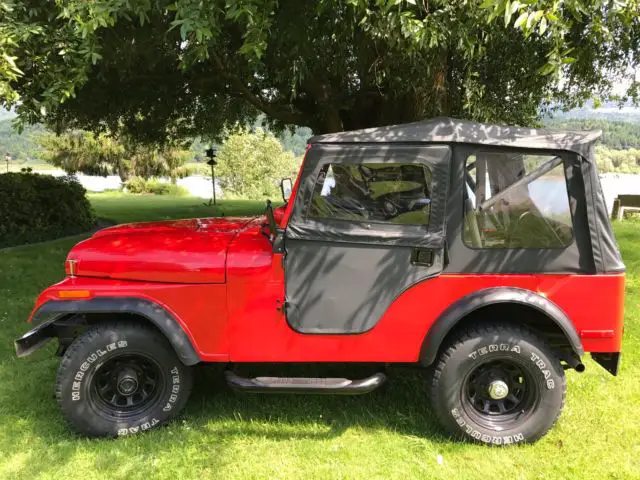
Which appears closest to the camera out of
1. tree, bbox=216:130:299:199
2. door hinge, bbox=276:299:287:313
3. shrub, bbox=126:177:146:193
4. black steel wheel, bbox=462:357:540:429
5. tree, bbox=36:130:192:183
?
door hinge, bbox=276:299:287:313

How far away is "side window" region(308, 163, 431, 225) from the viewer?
3.10m

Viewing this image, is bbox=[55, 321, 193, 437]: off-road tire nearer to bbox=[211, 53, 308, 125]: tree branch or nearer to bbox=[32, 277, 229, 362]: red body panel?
bbox=[32, 277, 229, 362]: red body panel

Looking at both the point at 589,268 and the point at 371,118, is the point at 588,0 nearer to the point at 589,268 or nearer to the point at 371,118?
the point at 589,268

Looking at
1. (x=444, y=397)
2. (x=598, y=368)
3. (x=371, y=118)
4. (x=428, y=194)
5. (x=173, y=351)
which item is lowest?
(x=598, y=368)

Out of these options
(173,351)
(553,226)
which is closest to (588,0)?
(553,226)

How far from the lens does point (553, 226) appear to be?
10.2 feet

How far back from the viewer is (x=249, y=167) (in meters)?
47.9

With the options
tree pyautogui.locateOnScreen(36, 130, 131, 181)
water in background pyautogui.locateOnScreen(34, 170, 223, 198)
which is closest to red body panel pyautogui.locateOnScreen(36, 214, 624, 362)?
water in background pyautogui.locateOnScreen(34, 170, 223, 198)

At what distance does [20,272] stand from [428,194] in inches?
257

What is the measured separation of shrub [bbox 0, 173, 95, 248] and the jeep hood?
6757 mm

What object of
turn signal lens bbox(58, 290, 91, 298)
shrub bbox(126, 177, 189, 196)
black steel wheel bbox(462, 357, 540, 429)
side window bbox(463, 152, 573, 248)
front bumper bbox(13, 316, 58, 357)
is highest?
side window bbox(463, 152, 573, 248)

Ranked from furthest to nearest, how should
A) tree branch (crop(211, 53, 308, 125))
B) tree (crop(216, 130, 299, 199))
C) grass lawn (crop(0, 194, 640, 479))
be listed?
tree (crop(216, 130, 299, 199)) < tree branch (crop(211, 53, 308, 125)) < grass lawn (crop(0, 194, 640, 479))

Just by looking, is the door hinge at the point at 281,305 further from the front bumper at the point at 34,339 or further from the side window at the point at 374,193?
the front bumper at the point at 34,339

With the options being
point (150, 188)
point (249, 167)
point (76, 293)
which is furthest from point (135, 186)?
point (76, 293)
